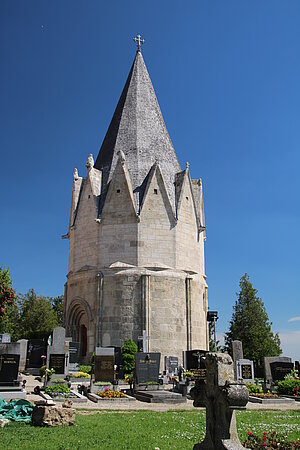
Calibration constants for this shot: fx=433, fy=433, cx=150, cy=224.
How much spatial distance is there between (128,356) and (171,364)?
2458mm

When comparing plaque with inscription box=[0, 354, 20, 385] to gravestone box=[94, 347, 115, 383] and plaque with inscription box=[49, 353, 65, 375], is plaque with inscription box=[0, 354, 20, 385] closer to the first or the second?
plaque with inscription box=[49, 353, 65, 375]

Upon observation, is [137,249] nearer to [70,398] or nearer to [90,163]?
[90,163]

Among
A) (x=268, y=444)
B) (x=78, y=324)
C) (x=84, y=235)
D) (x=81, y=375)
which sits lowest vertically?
(x=268, y=444)

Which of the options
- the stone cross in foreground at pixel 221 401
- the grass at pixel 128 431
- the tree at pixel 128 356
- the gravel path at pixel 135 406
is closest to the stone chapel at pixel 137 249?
the tree at pixel 128 356

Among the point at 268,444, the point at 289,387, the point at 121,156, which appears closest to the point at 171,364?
the point at 289,387

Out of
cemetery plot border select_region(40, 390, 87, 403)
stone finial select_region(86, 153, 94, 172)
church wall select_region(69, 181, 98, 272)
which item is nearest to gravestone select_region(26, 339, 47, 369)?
church wall select_region(69, 181, 98, 272)

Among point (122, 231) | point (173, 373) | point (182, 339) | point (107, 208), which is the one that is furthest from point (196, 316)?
point (107, 208)

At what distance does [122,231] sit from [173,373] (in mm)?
9466

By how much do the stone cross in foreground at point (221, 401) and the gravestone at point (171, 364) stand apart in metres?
18.2

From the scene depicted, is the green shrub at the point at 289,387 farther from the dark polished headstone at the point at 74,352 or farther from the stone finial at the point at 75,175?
the stone finial at the point at 75,175

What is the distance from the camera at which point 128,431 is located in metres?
9.34

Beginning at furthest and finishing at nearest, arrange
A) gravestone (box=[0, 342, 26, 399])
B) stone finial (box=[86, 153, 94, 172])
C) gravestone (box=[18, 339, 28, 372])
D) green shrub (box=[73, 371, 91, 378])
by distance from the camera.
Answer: stone finial (box=[86, 153, 94, 172])
gravestone (box=[18, 339, 28, 372])
green shrub (box=[73, 371, 91, 378])
gravestone (box=[0, 342, 26, 399])

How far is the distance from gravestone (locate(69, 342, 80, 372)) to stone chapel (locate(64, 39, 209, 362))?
69 cm

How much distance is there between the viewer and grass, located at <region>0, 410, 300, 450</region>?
7.85 m
